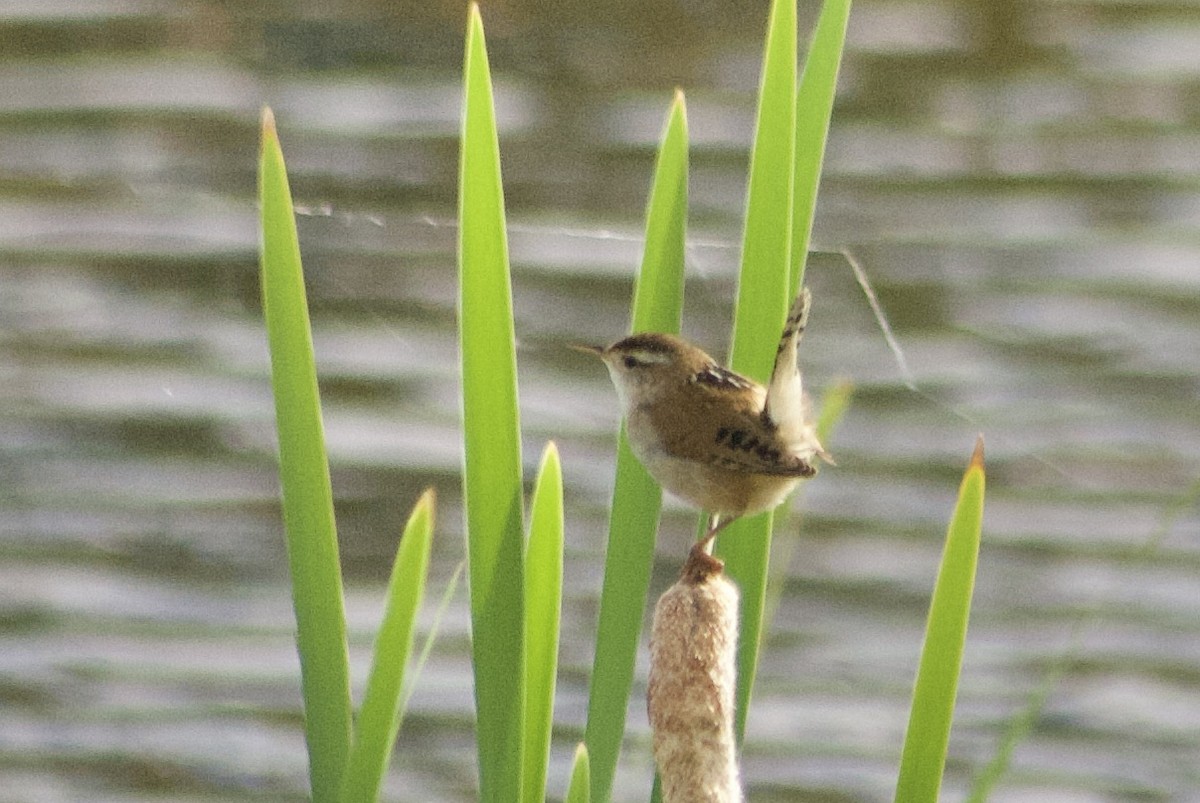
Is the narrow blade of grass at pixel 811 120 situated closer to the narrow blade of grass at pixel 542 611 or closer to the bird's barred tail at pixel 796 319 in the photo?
the bird's barred tail at pixel 796 319

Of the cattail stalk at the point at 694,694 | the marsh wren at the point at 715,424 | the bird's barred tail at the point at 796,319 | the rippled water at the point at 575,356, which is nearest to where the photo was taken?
the cattail stalk at the point at 694,694

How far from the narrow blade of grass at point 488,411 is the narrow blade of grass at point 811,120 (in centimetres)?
29

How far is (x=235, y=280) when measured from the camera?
169 inches

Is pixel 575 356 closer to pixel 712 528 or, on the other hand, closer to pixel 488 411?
pixel 712 528

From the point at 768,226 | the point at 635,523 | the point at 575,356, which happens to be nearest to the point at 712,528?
the point at 635,523

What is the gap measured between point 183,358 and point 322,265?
1.37ft

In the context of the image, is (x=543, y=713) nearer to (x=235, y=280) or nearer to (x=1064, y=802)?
(x=1064, y=802)

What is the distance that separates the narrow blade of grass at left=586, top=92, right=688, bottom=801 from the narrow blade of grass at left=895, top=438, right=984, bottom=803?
0.82 ft

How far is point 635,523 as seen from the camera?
157 centimetres

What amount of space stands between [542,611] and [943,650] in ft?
1.09

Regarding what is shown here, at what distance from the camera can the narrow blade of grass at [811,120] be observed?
1562mm

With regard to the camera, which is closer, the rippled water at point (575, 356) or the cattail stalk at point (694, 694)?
the cattail stalk at point (694, 694)

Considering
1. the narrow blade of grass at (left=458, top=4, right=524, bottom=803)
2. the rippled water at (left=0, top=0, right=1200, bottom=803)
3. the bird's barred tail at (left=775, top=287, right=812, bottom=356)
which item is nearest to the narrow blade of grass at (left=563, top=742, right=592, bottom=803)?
the narrow blade of grass at (left=458, top=4, right=524, bottom=803)

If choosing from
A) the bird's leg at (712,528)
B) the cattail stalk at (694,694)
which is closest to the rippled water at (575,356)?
the bird's leg at (712,528)
